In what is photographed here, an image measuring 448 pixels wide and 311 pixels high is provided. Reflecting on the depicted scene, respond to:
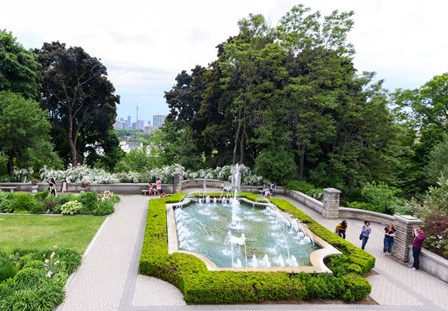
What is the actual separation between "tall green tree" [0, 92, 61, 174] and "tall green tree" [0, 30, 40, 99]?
2.06m

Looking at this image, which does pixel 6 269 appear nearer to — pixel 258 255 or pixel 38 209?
pixel 258 255

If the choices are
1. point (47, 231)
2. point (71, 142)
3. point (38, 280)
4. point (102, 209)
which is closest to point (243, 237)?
point (38, 280)

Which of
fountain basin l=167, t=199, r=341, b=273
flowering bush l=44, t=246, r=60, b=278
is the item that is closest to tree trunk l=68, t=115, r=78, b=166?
fountain basin l=167, t=199, r=341, b=273

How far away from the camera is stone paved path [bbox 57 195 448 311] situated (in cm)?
859

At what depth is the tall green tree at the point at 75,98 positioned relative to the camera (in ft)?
102

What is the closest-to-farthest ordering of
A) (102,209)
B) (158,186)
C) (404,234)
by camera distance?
(404,234) < (102,209) < (158,186)

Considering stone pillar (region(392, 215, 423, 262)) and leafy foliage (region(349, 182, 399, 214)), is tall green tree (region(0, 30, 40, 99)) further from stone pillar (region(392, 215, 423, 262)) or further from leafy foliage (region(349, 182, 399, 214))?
stone pillar (region(392, 215, 423, 262))

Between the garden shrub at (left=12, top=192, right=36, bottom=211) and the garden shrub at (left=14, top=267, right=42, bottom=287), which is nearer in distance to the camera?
the garden shrub at (left=14, top=267, right=42, bottom=287)

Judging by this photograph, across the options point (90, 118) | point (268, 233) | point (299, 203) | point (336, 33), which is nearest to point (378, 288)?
point (268, 233)

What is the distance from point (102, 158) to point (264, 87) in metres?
21.0

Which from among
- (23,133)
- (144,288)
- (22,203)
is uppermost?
(23,133)

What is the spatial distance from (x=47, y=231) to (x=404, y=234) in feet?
46.6

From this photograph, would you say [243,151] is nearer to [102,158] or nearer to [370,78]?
[370,78]

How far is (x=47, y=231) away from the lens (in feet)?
46.4
